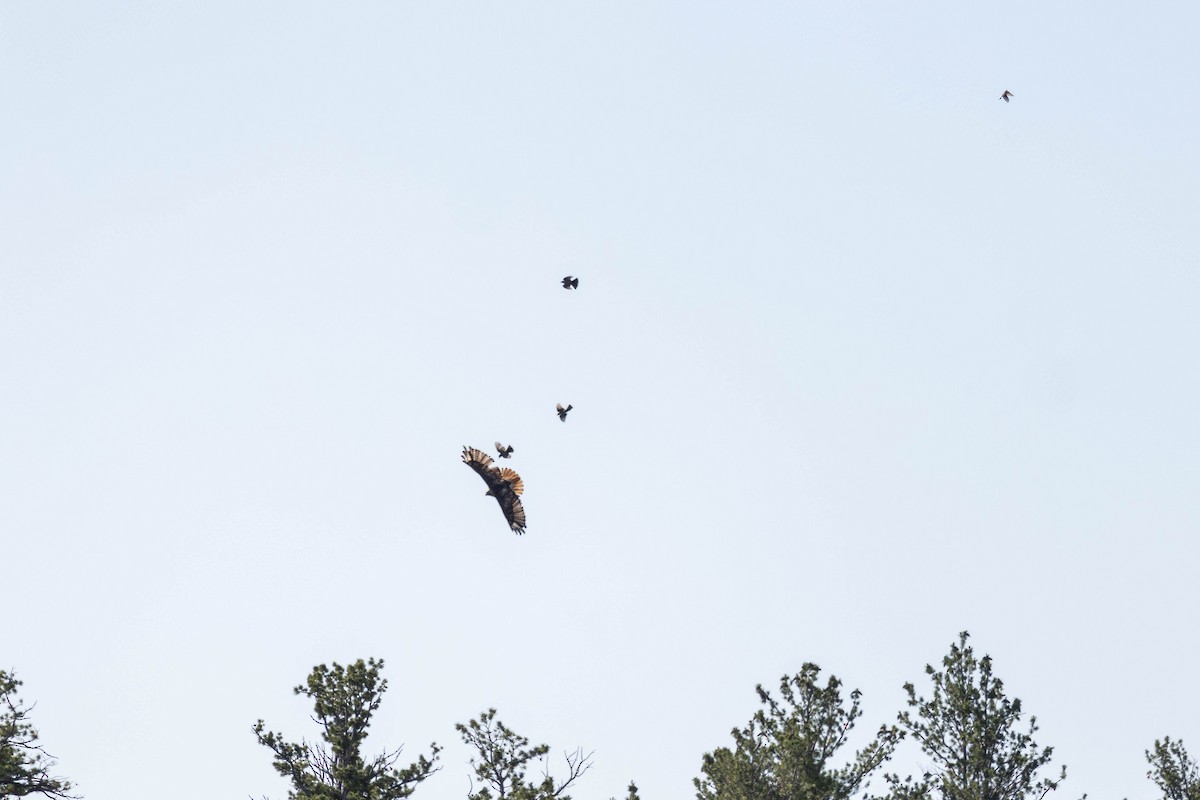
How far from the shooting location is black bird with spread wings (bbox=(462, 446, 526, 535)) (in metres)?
35.6

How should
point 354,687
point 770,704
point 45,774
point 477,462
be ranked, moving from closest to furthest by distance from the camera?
point 477,462 → point 354,687 → point 770,704 → point 45,774

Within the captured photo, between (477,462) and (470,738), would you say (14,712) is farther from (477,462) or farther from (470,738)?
(477,462)

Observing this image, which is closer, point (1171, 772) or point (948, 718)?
point (948, 718)

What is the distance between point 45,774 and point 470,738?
14.8m

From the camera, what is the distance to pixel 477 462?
3566 centimetres

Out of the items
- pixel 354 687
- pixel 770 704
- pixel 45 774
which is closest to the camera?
pixel 354 687

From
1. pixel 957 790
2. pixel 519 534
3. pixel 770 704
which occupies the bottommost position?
pixel 957 790

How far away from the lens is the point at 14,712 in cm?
4675

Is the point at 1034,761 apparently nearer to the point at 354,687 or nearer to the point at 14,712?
Answer: the point at 354,687

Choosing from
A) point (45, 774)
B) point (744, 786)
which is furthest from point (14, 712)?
point (744, 786)

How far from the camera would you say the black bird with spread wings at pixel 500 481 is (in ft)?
117

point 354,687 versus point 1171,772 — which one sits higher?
point 354,687

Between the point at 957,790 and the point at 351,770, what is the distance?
1726 cm

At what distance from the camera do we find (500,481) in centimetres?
3566
